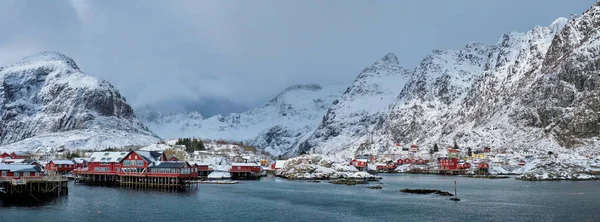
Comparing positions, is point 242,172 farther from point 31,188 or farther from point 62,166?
point 31,188

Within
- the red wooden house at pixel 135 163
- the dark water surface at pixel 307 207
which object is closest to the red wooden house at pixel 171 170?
the red wooden house at pixel 135 163

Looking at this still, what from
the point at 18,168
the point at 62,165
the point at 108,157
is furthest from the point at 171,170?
the point at 62,165

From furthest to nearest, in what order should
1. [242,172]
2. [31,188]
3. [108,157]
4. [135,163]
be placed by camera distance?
1. [242,172]
2. [108,157]
3. [135,163]
4. [31,188]

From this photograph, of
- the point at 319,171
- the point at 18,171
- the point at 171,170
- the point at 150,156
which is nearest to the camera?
the point at 18,171

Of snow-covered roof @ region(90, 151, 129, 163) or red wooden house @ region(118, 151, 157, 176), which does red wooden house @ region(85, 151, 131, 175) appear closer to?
snow-covered roof @ region(90, 151, 129, 163)

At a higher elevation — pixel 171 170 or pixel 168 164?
pixel 168 164

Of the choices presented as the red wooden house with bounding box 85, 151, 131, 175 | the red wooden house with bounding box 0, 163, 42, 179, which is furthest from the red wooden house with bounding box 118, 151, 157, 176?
the red wooden house with bounding box 0, 163, 42, 179

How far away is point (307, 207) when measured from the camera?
87.4 meters

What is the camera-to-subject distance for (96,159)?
147 metres

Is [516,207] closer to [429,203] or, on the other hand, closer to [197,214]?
[429,203]

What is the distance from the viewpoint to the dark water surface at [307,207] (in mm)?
73500

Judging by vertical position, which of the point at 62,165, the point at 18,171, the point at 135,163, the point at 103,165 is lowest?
the point at 62,165

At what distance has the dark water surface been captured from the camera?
73.5 meters

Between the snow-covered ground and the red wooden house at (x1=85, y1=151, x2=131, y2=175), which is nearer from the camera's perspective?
the red wooden house at (x1=85, y1=151, x2=131, y2=175)
